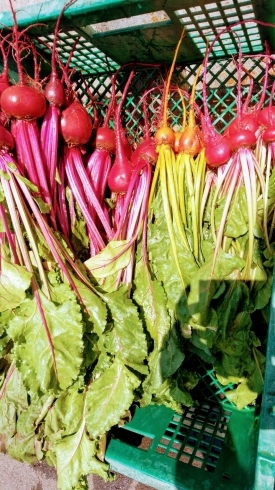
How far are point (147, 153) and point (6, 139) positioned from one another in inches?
24.2

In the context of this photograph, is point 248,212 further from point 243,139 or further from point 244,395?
point 244,395

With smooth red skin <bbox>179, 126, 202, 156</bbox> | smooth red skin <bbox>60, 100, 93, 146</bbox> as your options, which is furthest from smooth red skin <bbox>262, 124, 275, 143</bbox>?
smooth red skin <bbox>60, 100, 93, 146</bbox>

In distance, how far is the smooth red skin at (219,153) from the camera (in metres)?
1.56

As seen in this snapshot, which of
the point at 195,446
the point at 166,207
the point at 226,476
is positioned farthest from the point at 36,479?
the point at 166,207

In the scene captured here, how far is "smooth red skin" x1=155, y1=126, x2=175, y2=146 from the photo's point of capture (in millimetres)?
1671

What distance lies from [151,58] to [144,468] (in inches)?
76.5

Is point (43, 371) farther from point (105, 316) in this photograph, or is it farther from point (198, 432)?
point (198, 432)

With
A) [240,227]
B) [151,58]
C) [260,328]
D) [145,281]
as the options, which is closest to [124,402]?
[145,281]

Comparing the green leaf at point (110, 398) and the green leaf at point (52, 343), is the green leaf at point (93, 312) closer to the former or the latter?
the green leaf at point (52, 343)

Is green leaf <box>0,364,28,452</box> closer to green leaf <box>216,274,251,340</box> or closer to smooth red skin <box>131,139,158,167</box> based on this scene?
green leaf <box>216,274,251,340</box>

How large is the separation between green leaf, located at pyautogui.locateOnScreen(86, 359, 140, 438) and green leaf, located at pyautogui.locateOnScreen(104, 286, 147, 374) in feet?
0.20

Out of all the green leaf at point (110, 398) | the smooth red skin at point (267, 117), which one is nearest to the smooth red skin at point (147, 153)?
the smooth red skin at point (267, 117)

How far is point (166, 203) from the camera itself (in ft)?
5.34

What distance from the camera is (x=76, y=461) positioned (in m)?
1.67
